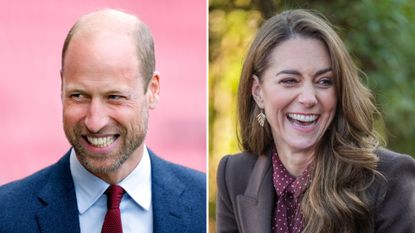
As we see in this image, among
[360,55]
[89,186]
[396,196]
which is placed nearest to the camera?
[396,196]

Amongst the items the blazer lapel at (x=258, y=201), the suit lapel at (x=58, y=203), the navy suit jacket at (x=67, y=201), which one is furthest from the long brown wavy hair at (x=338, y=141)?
the suit lapel at (x=58, y=203)

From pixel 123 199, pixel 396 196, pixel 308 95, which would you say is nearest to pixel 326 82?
pixel 308 95

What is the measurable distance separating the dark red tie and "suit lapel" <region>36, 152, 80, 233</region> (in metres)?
0.11

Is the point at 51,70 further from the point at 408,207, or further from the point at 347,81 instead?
the point at 408,207

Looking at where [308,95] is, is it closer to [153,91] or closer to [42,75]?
[153,91]

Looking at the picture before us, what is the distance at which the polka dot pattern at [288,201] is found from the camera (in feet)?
9.14

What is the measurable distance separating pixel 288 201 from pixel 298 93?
0.43 m

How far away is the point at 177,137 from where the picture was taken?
2.93 m

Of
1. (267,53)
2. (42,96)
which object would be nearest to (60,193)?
(42,96)

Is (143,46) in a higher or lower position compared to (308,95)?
higher

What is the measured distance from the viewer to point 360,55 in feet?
9.37

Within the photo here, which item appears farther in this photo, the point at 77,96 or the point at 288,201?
the point at 288,201

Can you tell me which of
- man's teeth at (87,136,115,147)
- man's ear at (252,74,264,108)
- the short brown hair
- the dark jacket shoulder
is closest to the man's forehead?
the short brown hair

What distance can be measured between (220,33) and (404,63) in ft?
2.49
